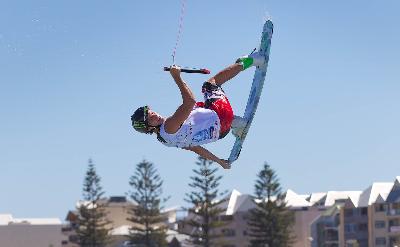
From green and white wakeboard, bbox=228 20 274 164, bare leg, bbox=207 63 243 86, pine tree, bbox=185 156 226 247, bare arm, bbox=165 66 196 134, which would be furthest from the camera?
pine tree, bbox=185 156 226 247

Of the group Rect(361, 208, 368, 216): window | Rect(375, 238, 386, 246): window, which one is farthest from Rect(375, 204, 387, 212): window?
Rect(375, 238, 386, 246): window

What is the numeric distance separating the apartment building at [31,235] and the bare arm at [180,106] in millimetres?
124347

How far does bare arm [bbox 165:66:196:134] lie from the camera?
40.8 ft

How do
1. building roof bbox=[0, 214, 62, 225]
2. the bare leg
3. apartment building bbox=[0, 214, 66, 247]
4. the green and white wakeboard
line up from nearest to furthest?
the bare leg < the green and white wakeboard < apartment building bbox=[0, 214, 66, 247] < building roof bbox=[0, 214, 62, 225]

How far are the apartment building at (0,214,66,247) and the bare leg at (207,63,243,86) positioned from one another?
123 metres

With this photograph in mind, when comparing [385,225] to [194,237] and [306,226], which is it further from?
[194,237]

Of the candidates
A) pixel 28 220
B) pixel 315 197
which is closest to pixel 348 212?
pixel 315 197

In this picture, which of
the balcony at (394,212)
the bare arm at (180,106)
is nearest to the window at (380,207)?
the balcony at (394,212)

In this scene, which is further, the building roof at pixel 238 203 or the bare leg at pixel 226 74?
the building roof at pixel 238 203

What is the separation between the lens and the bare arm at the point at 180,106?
1243cm

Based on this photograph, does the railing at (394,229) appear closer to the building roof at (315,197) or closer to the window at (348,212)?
the window at (348,212)

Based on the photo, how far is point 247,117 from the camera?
16.1 meters

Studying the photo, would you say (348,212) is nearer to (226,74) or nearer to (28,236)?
(28,236)

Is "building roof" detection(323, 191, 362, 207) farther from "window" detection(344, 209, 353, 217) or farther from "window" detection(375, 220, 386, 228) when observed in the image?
"window" detection(375, 220, 386, 228)
